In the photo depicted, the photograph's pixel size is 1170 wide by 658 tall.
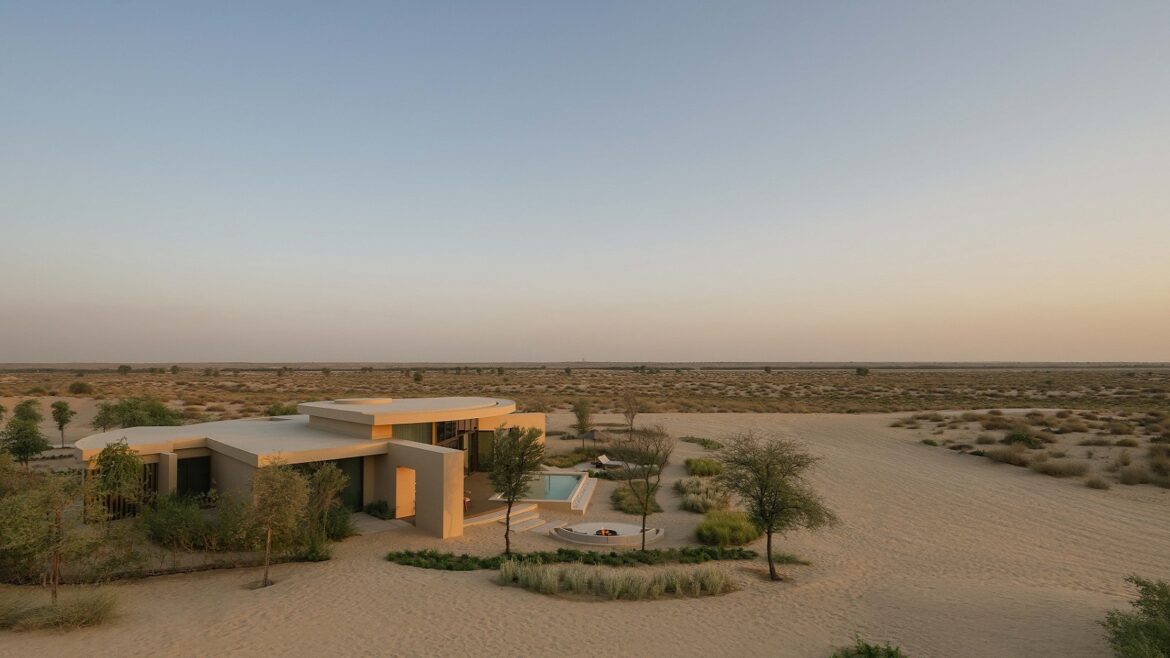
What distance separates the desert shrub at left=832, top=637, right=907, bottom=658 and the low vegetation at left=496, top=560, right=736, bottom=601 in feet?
11.4

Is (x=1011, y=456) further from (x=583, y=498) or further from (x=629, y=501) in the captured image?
(x=583, y=498)

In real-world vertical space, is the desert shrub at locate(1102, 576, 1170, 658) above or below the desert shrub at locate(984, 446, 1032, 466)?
above

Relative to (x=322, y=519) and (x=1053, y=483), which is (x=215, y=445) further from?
(x=1053, y=483)

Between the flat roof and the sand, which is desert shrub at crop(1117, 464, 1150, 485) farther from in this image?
the flat roof

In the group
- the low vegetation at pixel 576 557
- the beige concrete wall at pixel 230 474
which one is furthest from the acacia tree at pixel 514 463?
the beige concrete wall at pixel 230 474

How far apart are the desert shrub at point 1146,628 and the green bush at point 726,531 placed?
28.2ft

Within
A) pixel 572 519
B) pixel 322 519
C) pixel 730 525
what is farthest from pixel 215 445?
pixel 730 525

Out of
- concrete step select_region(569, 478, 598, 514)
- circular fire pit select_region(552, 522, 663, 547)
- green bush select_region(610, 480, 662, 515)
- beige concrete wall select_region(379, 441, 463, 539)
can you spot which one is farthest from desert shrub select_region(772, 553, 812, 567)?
beige concrete wall select_region(379, 441, 463, 539)

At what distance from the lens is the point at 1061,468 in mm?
26453

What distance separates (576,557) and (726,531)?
4828 millimetres

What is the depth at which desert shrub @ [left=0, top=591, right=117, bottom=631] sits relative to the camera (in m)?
10.0

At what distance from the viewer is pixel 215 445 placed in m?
18.5

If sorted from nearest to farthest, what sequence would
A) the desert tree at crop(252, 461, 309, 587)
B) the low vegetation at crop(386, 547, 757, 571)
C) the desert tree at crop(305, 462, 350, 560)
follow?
the desert tree at crop(252, 461, 309, 587) < the low vegetation at crop(386, 547, 757, 571) < the desert tree at crop(305, 462, 350, 560)

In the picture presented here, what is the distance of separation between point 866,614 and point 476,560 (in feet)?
29.1
